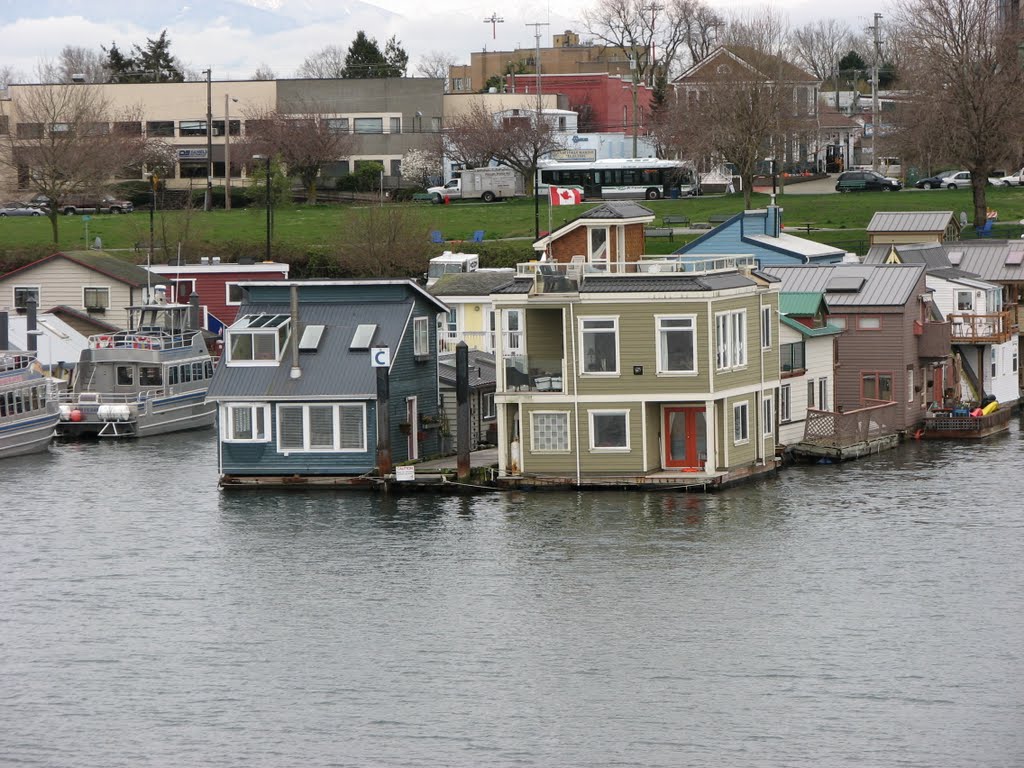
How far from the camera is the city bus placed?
118062 mm

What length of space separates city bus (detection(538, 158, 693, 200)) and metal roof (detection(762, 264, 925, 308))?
174ft

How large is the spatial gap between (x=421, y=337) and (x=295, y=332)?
3740mm

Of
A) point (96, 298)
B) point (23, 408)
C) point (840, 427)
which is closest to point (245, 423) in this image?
point (23, 408)

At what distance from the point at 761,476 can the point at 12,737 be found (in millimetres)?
26169

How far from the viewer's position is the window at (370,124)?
5384 inches

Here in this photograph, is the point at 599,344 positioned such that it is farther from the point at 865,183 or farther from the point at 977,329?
the point at 865,183

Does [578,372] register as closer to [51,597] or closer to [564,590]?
[564,590]

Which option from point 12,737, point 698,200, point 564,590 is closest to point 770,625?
point 564,590

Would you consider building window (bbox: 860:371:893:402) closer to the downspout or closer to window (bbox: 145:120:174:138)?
the downspout

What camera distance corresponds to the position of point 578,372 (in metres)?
47.8

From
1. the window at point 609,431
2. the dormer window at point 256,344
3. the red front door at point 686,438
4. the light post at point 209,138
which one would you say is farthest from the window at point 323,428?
the light post at point 209,138

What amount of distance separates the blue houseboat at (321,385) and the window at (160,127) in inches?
3459

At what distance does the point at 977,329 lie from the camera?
215 ft

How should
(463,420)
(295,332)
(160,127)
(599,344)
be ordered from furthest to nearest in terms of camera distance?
(160,127) → (295,332) → (463,420) → (599,344)
